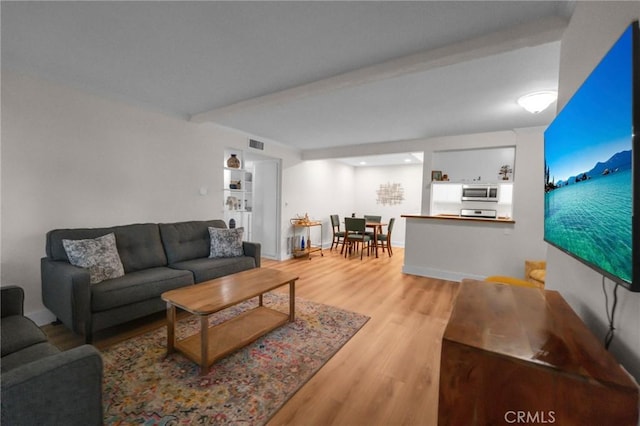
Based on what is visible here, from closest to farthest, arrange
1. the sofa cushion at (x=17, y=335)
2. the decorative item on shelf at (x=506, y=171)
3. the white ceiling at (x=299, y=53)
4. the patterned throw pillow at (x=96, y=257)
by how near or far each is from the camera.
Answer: the sofa cushion at (x=17, y=335)
the white ceiling at (x=299, y=53)
the patterned throw pillow at (x=96, y=257)
the decorative item on shelf at (x=506, y=171)

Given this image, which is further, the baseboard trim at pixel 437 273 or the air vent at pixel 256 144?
the air vent at pixel 256 144

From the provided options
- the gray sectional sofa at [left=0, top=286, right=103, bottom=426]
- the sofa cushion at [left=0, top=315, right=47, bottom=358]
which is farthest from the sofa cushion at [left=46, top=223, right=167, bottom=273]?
the gray sectional sofa at [left=0, top=286, right=103, bottom=426]

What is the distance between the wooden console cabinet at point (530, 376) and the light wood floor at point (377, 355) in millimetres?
828

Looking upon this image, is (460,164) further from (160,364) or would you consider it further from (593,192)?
(160,364)

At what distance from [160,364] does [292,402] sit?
3.42ft

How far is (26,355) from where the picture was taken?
4.12 ft

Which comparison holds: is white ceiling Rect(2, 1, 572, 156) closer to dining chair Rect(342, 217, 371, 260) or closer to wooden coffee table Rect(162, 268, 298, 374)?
wooden coffee table Rect(162, 268, 298, 374)

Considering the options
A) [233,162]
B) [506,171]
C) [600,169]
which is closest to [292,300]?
[600,169]

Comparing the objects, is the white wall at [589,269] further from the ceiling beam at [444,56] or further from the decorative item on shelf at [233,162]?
the decorative item on shelf at [233,162]

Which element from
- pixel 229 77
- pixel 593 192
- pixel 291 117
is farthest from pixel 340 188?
pixel 593 192

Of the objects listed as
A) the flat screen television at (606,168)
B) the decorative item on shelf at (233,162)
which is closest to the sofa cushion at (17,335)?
the flat screen television at (606,168)

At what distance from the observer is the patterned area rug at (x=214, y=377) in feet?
4.81

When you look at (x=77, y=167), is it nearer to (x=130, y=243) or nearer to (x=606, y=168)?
(x=130, y=243)

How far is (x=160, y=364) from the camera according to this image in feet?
6.18
